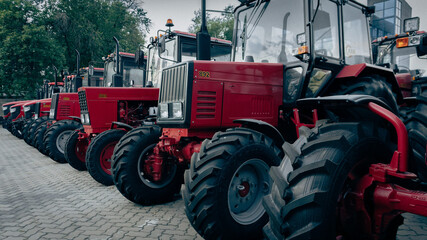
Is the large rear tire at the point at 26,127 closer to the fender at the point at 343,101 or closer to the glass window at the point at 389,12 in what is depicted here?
the fender at the point at 343,101

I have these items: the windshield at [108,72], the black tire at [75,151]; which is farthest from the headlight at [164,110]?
the windshield at [108,72]

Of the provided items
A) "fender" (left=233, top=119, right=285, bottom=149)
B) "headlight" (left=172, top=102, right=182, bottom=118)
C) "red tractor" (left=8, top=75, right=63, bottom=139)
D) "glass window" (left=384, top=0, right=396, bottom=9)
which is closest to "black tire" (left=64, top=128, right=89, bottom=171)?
"headlight" (left=172, top=102, right=182, bottom=118)

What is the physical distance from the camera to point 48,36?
26.4 m

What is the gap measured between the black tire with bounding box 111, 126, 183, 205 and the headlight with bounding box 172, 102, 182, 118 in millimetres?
972

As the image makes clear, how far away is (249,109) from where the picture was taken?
3.74m

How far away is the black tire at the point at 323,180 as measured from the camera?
1.61m

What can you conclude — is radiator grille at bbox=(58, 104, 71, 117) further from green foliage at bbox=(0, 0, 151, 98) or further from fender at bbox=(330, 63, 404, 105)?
green foliage at bbox=(0, 0, 151, 98)

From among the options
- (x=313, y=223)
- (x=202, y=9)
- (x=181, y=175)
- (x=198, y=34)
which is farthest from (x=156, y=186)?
(x=313, y=223)

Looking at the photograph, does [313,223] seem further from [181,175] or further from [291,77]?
[181,175]

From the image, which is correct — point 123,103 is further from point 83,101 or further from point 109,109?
point 83,101

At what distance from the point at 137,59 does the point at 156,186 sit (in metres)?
3.18

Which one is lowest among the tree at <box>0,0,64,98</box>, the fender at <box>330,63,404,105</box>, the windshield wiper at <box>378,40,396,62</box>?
the fender at <box>330,63,404,105</box>

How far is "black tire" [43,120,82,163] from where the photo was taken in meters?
8.19

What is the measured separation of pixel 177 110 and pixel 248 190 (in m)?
1.24
